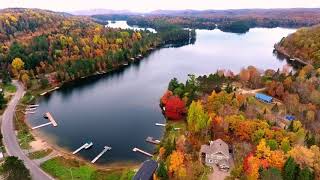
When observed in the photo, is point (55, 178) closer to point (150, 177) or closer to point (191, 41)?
point (150, 177)

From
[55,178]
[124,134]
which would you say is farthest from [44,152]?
[124,134]

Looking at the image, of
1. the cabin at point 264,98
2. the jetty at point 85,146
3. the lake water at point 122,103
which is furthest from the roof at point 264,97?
the jetty at point 85,146

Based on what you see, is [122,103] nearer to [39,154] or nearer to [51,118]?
[51,118]

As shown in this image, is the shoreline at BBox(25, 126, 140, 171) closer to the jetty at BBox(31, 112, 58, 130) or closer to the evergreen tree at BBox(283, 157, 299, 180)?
the jetty at BBox(31, 112, 58, 130)

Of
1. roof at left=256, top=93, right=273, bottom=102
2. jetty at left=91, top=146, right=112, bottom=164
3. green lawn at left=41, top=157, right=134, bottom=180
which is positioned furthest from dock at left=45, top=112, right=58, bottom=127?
roof at left=256, top=93, right=273, bottom=102

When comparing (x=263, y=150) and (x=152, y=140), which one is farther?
(x=152, y=140)

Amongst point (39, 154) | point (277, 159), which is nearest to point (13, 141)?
point (39, 154)
